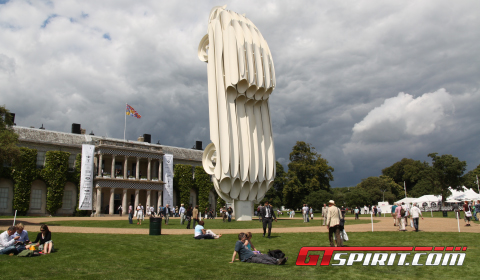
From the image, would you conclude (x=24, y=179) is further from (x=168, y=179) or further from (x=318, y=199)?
(x=318, y=199)

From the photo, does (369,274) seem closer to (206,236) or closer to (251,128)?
(206,236)

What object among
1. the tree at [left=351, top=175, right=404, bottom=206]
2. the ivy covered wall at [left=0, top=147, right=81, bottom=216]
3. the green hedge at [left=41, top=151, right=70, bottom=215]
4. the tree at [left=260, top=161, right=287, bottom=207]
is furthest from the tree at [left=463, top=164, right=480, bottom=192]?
the green hedge at [left=41, top=151, right=70, bottom=215]

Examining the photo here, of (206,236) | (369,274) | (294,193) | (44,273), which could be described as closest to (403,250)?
(369,274)

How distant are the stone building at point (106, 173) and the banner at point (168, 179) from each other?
0.63 metres

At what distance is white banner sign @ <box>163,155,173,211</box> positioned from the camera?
5575 cm

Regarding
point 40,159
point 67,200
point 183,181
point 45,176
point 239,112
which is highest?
point 239,112

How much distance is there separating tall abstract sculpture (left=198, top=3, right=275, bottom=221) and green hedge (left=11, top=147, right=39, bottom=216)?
2465cm

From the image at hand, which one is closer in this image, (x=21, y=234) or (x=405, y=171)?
(x=21, y=234)

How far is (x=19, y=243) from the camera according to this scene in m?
11.5

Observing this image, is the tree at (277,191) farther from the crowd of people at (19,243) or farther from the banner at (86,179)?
the crowd of people at (19,243)

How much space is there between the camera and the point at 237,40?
33562 mm

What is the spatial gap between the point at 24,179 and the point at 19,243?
3831 centimetres

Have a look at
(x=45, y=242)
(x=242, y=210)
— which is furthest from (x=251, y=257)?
(x=242, y=210)

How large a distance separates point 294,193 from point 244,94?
3231 centimetres
